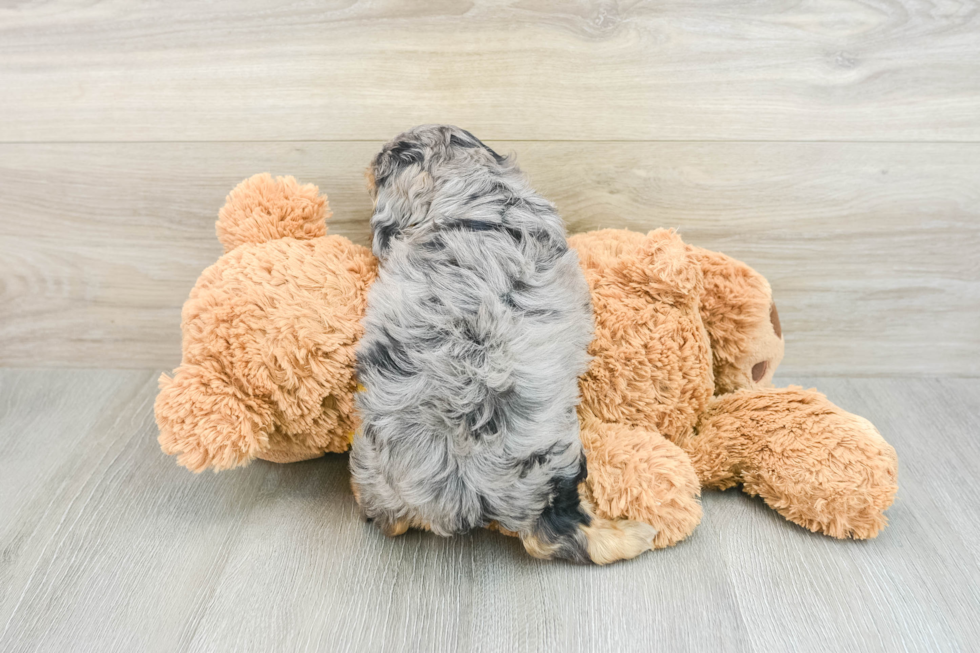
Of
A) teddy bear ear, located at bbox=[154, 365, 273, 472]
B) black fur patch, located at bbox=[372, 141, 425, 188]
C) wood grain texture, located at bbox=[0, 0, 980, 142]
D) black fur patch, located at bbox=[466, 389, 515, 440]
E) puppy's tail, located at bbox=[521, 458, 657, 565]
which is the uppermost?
wood grain texture, located at bbox=[0, 0, 980, 142]

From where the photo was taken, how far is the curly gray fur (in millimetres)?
598

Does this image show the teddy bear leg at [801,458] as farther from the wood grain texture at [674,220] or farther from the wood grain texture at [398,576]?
the wood grain texture at [674,220]

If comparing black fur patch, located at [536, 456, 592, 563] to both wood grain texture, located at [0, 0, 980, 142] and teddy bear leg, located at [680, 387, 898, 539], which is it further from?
wood grain texture, located at [0, 0, 980, 142]

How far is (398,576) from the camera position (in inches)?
26.2

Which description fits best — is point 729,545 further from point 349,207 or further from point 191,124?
point 191,124

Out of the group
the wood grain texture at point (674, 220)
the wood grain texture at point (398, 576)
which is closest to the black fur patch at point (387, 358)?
the wood grain texture at point (398, 576)

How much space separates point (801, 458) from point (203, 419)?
0.60 meters

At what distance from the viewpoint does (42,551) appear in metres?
0.71

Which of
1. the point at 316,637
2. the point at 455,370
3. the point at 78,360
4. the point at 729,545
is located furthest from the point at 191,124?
the point at 729,545

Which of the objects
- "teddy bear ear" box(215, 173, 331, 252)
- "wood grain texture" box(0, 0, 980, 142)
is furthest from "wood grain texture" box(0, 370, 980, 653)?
"wood grain texture" box(0, 0, 980, 142)

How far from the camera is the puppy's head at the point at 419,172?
0.65 meters

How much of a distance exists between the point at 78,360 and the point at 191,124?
0.44 m

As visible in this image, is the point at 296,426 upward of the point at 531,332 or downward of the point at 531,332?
downward

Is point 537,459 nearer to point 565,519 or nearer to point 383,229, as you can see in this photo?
point 565,519
